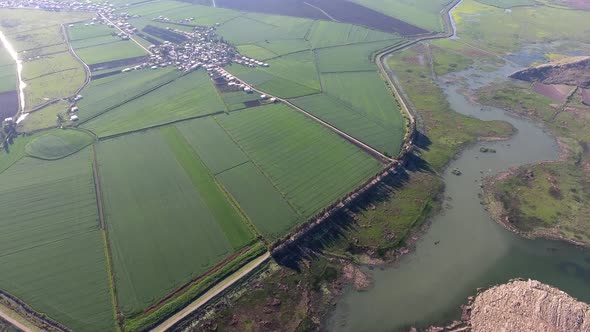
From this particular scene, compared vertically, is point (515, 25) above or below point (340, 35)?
below

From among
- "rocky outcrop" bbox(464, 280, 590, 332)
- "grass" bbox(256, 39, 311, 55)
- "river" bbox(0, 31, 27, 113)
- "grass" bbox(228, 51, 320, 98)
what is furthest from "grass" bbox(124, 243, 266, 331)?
"grass" bbox(256, 39, 311, 55)

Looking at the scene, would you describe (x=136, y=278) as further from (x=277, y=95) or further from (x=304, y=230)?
(x=277, y=95)

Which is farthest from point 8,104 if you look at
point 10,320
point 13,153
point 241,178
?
point 241,178

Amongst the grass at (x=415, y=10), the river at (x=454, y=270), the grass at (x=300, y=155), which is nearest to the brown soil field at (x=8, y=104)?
the grass at (x=300, y=155)

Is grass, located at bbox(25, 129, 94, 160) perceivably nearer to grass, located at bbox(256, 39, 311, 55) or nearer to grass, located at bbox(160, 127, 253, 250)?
grass, located at bbox(160, 127, 253, 250)

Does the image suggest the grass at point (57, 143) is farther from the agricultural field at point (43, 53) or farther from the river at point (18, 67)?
the river at point (18, 67)

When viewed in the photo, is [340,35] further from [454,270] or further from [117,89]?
[454,270]
